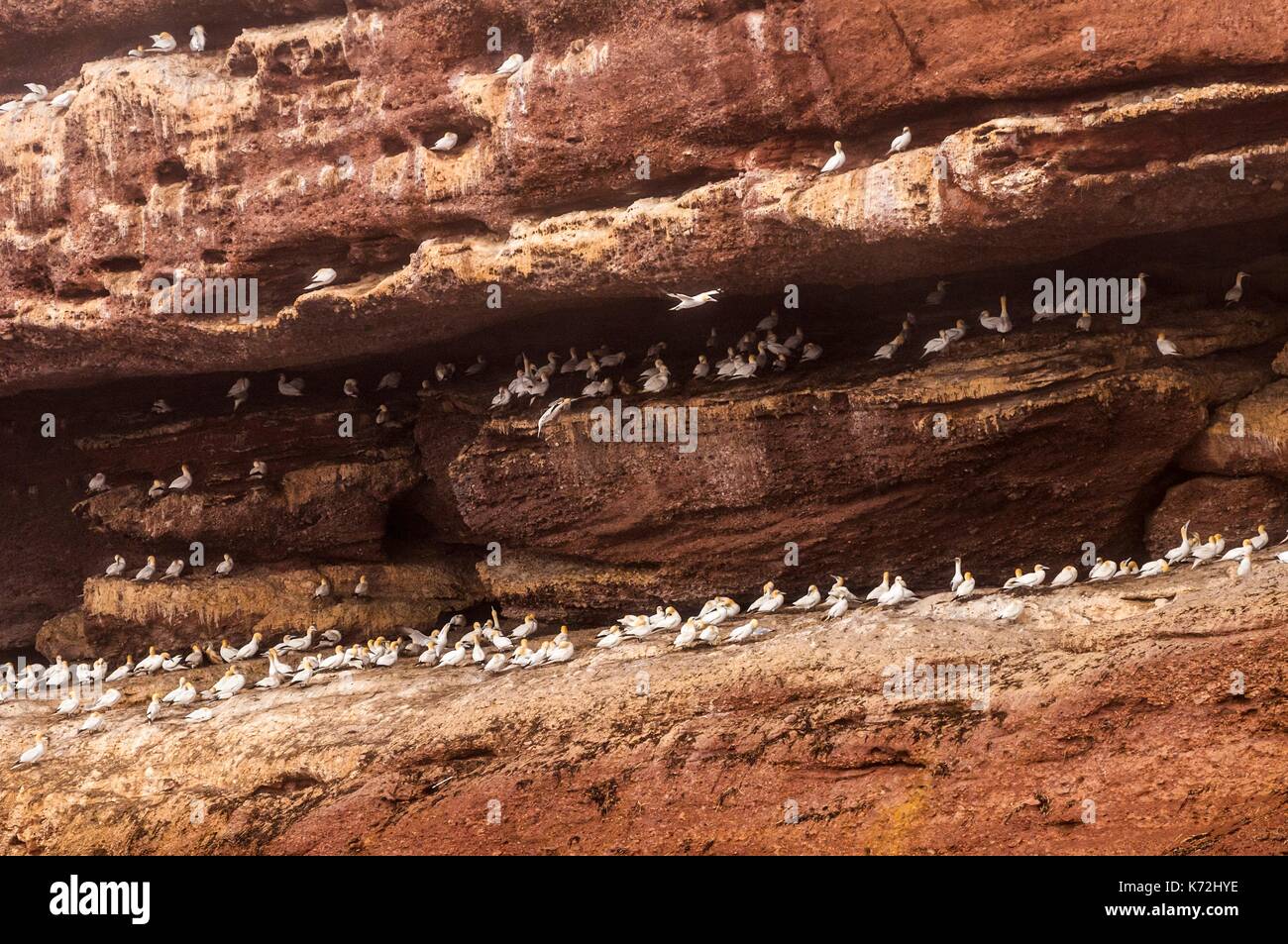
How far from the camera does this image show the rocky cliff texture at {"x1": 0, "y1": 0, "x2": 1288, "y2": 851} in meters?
10.9

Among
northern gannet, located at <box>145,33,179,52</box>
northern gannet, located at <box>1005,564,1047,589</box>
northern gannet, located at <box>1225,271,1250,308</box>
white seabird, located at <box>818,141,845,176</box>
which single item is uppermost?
northern gannet, located at <box>145,33,179,52</box>

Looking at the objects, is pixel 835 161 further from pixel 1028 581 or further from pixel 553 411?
pixel 553 411

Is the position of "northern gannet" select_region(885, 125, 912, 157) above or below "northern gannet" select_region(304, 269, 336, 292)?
above

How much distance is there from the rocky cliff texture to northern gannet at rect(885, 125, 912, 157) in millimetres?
82

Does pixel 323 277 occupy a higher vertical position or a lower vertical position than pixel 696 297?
higher

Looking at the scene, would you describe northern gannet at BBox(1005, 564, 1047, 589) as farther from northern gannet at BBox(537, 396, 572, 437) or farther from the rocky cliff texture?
northern gannet at BBox(537, 396, 572, 437)

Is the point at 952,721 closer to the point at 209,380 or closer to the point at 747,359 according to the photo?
the point at 747,359

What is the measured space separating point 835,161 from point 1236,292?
5075mm

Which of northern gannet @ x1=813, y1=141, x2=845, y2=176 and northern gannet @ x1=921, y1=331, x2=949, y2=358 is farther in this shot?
northern gannet @ x1=921, y1=331, x2=949, y2=358

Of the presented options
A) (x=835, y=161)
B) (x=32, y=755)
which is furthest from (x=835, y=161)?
(x=32, y=755)

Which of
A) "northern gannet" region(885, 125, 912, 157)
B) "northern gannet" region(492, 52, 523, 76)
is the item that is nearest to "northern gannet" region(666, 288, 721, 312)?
"northern gannet" region(885, 125, 912, 157)

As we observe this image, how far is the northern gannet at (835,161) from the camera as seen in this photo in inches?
531

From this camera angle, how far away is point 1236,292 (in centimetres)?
1514

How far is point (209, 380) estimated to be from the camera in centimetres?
2016
